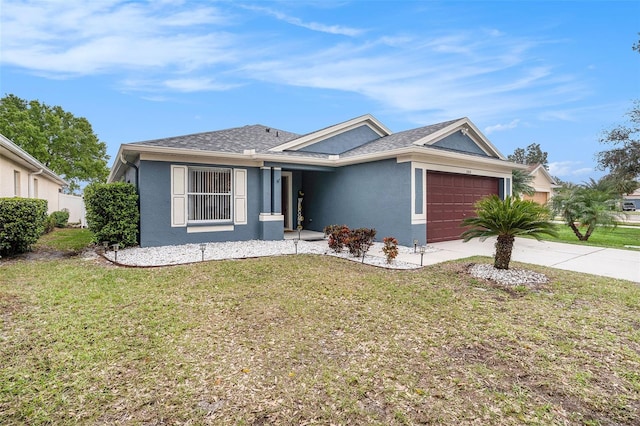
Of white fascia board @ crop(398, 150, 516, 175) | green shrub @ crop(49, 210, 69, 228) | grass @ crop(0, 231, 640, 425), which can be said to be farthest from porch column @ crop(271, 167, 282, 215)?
green shrub @ crop(49, 210, 69, 228)

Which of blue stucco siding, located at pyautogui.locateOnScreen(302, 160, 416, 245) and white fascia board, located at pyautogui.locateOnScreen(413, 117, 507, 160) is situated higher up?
white fascia board, located at pyautogui.locateOnScreen(413, 117, 507, 160)

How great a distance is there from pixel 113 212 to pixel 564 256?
1260cm

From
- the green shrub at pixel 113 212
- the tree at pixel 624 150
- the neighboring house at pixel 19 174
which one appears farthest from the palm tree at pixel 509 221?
the tree at pixel 624 150

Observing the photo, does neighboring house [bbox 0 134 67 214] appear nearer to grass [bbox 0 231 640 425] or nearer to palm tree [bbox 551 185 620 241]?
grass [bbox 0 231 640 425]

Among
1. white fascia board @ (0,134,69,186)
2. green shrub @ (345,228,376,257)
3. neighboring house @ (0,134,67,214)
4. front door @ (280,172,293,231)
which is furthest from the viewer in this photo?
front door @ (280,172,293,231)

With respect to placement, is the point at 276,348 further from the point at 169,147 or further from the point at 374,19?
the point at 374,19

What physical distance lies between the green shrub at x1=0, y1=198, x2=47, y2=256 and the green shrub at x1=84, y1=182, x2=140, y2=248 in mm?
1247

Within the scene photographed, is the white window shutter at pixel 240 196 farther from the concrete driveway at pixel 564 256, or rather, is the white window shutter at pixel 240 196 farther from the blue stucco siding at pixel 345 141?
the concrete driveway at pixel 564 256

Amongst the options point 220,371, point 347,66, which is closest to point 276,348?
point 220,371

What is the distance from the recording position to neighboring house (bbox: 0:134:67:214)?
10.9m

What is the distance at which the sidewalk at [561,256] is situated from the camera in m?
7.34

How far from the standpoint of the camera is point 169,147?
9.75 metres

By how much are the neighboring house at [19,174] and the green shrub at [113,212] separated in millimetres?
3466

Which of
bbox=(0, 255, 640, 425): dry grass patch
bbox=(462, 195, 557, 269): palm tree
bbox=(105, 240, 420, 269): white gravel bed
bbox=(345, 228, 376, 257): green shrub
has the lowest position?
bbox=(0, 255, 640, 425): dry grass patch
